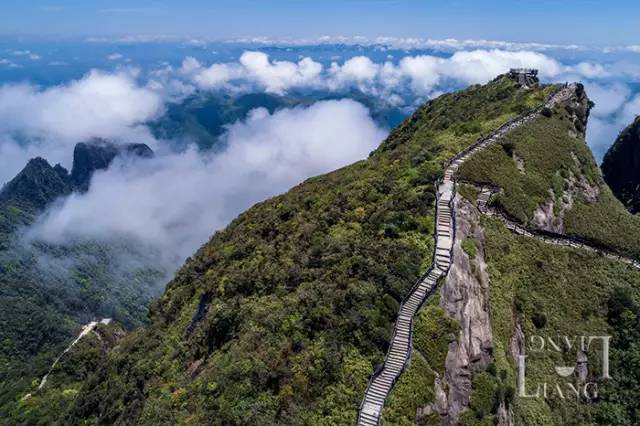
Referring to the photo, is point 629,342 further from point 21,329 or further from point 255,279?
point 21,329

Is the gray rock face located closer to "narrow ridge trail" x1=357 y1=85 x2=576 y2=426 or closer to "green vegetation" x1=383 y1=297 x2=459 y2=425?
"green vegetation" x1=383 y1=297 x2=459 y2=425

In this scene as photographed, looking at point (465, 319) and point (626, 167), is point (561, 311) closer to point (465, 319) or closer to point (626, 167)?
point (465, 319)

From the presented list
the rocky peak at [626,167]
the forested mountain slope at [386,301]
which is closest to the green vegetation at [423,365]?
the forested mountain slope at [386,301]

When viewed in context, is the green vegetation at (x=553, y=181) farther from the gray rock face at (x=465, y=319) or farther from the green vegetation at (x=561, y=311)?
the gray rock face at (x=465, y=319)

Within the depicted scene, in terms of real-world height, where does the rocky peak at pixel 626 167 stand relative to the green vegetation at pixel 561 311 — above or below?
Answer: above

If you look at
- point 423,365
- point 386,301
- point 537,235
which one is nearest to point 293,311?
point 386,301
